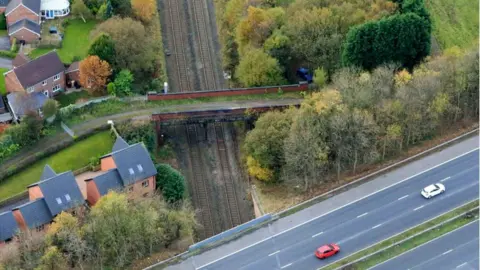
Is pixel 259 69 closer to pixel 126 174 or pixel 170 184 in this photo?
pixel 170 184

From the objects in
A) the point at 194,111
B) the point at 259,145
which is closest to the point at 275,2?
the point at 194,111

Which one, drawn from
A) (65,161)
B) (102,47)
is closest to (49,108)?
(65,161)

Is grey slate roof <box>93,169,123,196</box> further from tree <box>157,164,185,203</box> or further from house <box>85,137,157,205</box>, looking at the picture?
tree <box>157,164,185,203</box>

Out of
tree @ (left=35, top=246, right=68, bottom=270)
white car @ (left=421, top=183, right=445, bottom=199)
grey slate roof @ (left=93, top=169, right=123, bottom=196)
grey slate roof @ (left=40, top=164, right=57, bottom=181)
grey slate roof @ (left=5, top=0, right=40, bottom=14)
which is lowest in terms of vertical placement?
white car @ (left=421, top=183, right=445, bottom=199)

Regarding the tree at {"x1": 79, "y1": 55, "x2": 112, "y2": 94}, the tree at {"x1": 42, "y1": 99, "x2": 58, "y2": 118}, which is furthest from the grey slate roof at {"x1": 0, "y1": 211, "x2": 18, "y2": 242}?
the tree at {"x1": 79, "y1": 55, "x2": 112, "y2": 94}

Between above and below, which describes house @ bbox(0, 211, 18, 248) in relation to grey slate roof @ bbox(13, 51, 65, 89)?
below

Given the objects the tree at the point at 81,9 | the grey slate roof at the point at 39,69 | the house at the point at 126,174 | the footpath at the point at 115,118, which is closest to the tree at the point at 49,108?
the footpath at the point at 115,118
